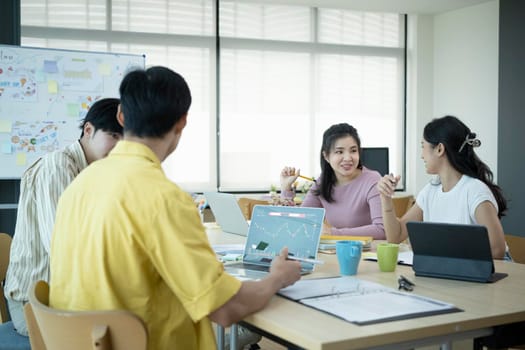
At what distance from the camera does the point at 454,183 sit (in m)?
2.64

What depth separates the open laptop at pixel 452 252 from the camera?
1.77 meters

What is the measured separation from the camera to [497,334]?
59.6 inches

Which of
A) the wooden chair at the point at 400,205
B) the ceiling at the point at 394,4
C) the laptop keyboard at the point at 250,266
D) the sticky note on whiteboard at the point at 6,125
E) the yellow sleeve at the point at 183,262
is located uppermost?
the ceiling at the point at 394,4

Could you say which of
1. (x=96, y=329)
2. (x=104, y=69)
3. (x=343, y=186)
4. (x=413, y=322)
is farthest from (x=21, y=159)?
(x=413, y=322)

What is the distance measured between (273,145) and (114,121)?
187 inches

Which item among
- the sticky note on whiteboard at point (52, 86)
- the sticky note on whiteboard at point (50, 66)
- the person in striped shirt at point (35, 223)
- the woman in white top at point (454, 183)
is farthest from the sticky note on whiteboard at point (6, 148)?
the woman in white top at point (454, 183)

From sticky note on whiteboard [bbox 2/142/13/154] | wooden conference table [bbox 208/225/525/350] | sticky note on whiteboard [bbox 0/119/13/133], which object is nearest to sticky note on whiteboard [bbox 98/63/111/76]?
sticky note on whiteboard [bbox 0/119/13/133]

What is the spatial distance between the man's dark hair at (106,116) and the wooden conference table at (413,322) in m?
1.01

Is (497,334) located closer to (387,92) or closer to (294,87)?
(294,87)

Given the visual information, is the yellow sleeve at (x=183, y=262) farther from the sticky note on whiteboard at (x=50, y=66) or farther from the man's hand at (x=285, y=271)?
the sticky note on whiteboard at (x=50, y=66)

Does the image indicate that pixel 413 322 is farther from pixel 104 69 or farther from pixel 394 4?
pixel 394 4

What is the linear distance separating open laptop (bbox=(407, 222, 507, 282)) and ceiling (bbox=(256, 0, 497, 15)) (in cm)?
514

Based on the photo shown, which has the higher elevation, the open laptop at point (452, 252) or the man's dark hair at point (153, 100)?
the man's dark hair at point (153, 100)

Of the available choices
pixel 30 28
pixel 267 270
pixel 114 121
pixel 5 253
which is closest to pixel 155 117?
pixel 267 270
